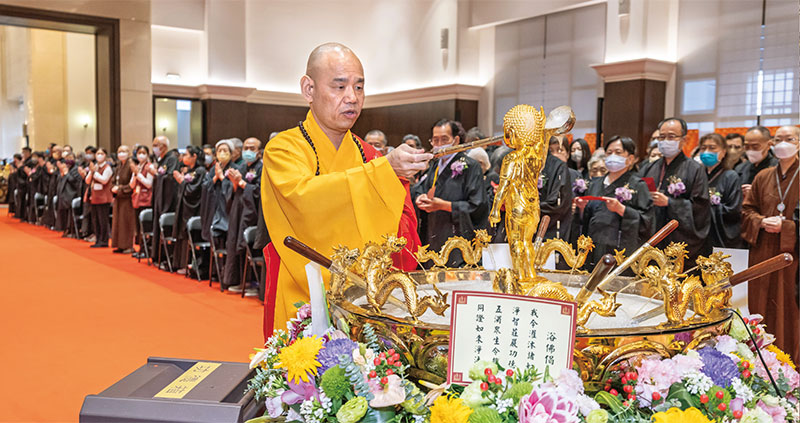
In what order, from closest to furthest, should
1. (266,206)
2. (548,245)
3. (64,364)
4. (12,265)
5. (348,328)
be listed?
1. (348,328)
2. (548,245)
3. (266,206)
4. (64,364)
5. (12,265)

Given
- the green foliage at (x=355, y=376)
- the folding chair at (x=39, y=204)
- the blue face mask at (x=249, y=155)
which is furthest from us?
the folding chair at (x=39, y=204)

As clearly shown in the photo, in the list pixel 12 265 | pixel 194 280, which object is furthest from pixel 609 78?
pixel 12 265

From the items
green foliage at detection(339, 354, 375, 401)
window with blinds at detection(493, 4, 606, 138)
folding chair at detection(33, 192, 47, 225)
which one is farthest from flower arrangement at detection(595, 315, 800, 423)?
folding chair at detection(33, 192, 47, 225)

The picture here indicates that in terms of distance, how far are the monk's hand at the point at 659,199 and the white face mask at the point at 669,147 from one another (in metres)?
0.28

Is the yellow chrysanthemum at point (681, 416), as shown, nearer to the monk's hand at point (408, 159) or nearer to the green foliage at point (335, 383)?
the green foliage at point (335, 383)

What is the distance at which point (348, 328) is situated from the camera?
1.18 m

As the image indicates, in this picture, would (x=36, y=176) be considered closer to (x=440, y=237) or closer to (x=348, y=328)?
(x=440, y=237)

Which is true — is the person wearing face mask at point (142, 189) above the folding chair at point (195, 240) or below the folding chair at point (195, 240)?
above

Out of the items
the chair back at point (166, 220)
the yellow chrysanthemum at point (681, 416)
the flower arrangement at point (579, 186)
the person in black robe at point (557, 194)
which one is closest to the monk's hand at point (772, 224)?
the person in black robe at point (557, 194)

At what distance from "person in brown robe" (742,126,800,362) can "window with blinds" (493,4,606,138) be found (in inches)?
247

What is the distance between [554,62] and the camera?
10.6 metres

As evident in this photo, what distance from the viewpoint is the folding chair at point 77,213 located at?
9742mm

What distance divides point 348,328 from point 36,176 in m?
12.6

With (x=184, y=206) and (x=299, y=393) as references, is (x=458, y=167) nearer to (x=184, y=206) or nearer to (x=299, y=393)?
(x=184, y=206)
